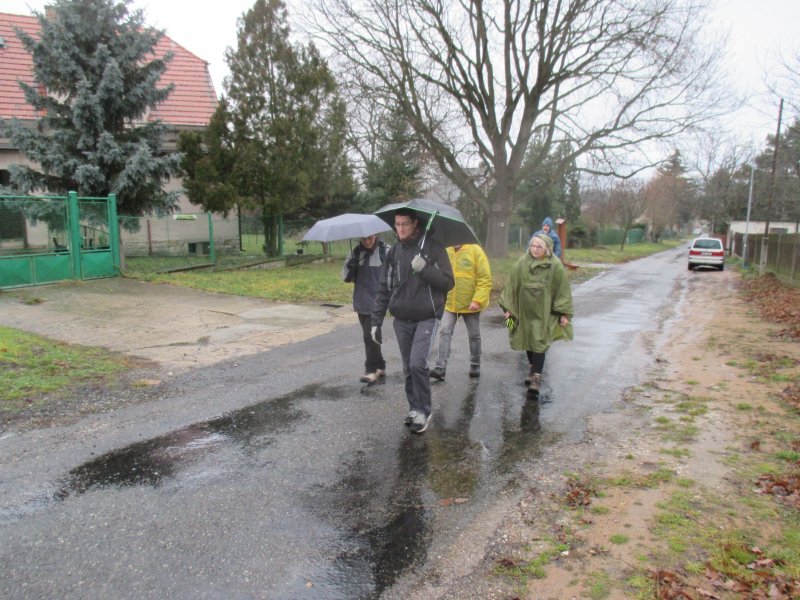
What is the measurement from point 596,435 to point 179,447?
339 cm

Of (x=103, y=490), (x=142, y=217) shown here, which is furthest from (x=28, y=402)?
(x=142, y=217)

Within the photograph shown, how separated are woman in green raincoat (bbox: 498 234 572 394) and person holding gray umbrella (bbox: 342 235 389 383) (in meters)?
1.53

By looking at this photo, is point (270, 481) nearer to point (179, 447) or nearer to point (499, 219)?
point (179, 447)

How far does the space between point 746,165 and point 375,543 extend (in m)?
60.2

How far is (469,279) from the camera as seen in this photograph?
6422 mm

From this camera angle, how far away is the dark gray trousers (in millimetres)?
4695

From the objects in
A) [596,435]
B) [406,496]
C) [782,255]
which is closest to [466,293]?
[596,435]

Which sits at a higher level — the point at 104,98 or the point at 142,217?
the point at 104,98

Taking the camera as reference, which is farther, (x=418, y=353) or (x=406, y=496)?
(x=418, y=353)

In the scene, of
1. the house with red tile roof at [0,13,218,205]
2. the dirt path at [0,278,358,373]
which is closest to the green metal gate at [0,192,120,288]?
the dirt path at [0,278,358,373]

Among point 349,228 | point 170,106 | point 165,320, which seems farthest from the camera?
point 170,106

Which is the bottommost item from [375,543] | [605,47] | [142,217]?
[375,543]

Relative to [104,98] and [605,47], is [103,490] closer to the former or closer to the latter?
[104,98]

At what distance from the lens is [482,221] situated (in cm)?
3266
